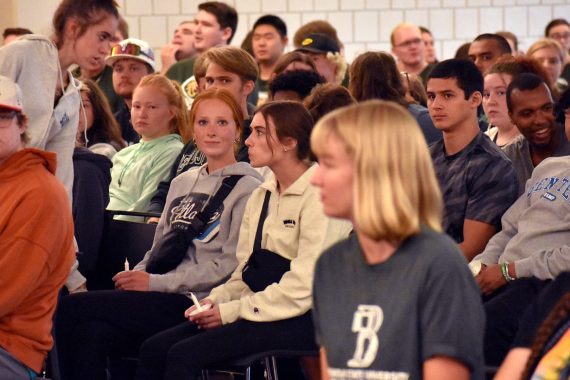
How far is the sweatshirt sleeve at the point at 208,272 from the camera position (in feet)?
13.8

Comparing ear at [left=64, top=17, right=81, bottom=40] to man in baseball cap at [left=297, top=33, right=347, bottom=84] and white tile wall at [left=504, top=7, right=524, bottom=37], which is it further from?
white tile wall at [left=504, top=7, right=524, bottom=37]

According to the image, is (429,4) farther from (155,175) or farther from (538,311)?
(538,311)

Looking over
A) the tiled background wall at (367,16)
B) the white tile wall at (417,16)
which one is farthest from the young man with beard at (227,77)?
the white tile wall at (417,16)

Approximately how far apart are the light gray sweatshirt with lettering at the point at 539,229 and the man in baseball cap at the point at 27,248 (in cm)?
151

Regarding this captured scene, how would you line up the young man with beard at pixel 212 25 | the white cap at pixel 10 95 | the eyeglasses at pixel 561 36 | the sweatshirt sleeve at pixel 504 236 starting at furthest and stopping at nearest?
the eyeglasses at pixel 561 36, the young man with beard at pixel 212 25, the sweatshirt sleeve at pixel 504 236, the white cap at pixel 10 95

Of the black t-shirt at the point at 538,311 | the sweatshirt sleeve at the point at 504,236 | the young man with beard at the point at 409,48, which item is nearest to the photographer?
the black t-shirt at the point at 538,311

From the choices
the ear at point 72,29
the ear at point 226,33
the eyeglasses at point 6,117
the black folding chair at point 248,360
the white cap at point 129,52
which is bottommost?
the black folding chair at point 248,360

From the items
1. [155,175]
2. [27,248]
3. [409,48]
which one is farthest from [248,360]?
[409,48]

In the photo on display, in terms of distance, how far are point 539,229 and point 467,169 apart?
45cm

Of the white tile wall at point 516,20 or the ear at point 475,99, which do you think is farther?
the white tile wall at point 516,20

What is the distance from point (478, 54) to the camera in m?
6.93

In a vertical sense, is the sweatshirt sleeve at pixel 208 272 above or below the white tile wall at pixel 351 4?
below

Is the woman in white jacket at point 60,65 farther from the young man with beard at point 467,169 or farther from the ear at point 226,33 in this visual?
the ear at point 226,33

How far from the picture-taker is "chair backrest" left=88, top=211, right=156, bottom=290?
15.8ft
